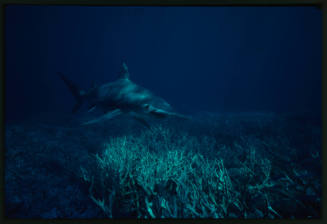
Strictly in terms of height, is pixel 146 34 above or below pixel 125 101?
above

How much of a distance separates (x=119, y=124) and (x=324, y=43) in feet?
25.4

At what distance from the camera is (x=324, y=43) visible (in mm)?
2898

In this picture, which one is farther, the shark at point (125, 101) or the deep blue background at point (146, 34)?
the deep blue background at point (146, 34)

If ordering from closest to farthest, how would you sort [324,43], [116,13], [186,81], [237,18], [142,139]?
[324,43] → [142,139] → [116,13] → [237,18] → [186,81]

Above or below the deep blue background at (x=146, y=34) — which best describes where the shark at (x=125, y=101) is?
below

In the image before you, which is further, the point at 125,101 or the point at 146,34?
the point at 146,34

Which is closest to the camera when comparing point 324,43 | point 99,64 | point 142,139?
point 324,43

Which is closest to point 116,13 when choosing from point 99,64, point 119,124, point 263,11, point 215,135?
point 263,11

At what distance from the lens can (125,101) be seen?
14.9ft

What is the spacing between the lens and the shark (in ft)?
12.8

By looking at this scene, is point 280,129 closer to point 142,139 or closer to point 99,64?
point 142,139

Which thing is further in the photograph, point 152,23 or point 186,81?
point 186,81

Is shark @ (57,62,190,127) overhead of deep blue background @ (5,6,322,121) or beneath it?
beneath

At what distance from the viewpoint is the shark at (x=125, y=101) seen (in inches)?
153
